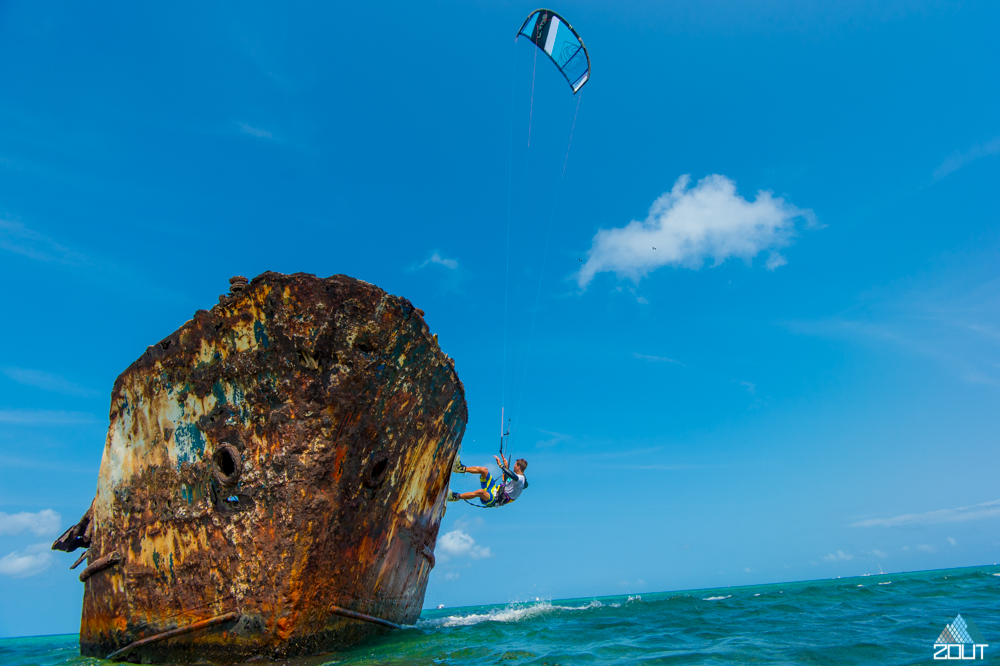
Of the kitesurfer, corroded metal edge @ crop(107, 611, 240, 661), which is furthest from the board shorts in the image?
corroded metal edge @ crop(107, 611, 240, 661)

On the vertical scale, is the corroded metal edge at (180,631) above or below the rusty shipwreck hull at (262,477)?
below

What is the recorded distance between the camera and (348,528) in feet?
17.9

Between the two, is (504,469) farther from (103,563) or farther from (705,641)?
(103,563)

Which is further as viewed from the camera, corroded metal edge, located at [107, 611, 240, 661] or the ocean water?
the ocean water

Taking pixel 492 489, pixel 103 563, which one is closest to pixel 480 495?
pixel 492 489

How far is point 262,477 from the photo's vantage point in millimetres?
5109

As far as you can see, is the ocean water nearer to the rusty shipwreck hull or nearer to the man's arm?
the rusty shipwreck hull

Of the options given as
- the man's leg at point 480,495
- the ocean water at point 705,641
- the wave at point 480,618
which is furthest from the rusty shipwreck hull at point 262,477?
the wave at point 480,618

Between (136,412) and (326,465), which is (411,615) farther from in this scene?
(136,412)

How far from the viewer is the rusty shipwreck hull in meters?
4.98

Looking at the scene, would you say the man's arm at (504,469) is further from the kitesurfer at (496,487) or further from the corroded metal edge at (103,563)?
the corroded metal edge at (103,563)

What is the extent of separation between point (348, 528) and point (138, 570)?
7.24ft

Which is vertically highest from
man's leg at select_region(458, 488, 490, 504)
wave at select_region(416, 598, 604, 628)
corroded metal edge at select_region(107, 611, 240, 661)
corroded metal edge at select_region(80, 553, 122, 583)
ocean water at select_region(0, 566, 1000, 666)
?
man's leg at select_region(458, 488, 490, 504)

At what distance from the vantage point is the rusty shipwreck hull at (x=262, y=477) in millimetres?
4984
